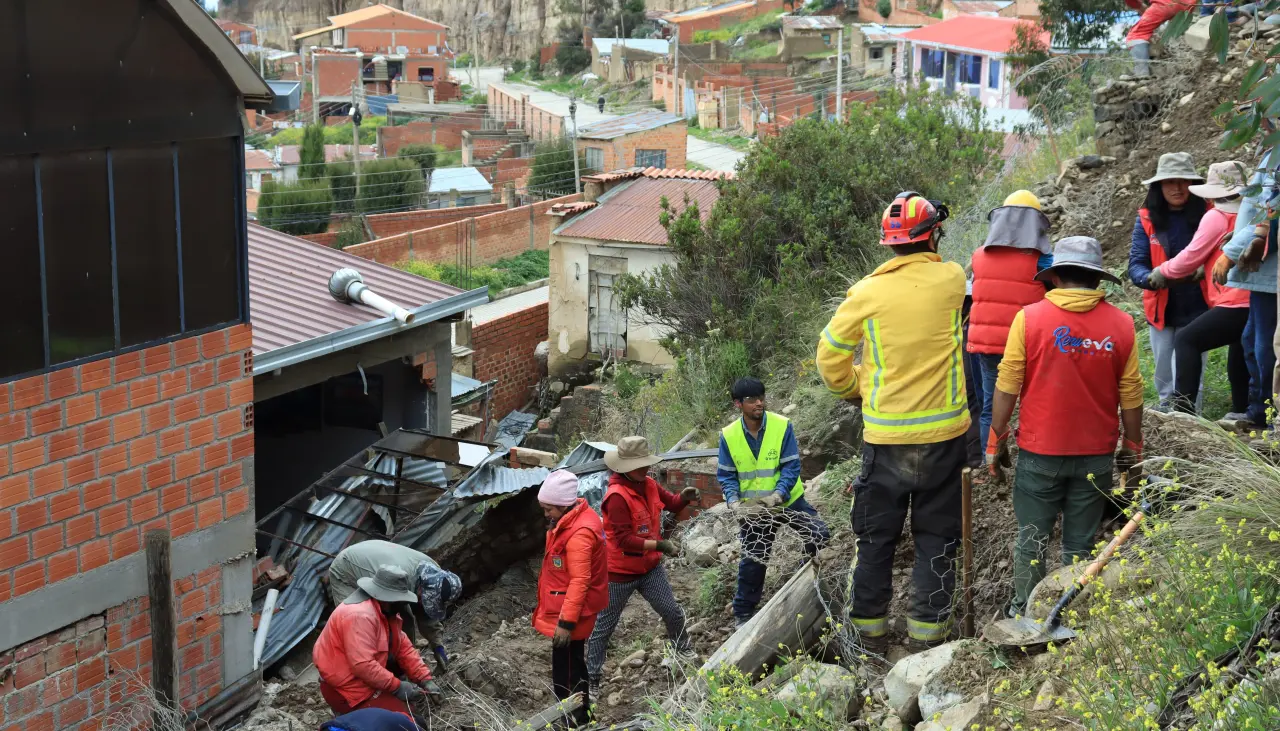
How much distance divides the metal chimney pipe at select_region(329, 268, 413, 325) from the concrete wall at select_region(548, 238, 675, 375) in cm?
1351

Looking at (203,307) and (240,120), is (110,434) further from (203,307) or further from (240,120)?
(240,120)

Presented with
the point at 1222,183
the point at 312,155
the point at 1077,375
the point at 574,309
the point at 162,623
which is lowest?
the point at 574,309

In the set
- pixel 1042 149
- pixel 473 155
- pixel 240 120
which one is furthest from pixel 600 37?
pixel 240 120

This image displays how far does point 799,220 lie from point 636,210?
10.4 metres

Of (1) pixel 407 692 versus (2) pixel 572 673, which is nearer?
(1) pixel 407 692

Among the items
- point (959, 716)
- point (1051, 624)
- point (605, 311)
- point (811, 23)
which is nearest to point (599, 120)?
point (811, 23)

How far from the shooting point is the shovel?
4.69m

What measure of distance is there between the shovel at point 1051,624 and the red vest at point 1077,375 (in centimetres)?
39

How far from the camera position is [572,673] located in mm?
6777

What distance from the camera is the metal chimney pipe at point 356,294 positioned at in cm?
1109

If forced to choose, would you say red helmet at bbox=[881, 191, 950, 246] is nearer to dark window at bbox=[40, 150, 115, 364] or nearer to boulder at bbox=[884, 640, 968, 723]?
boulder at bbox=[884, 640, 968, 723]

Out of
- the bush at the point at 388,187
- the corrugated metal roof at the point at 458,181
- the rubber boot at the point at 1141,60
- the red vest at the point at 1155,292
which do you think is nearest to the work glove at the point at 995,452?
the red vest at the point at 1155,292

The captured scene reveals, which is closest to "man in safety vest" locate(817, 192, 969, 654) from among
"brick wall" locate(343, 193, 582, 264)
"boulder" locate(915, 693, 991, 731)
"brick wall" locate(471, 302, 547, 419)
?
"boulder" locate(915, 693, 991, 731)

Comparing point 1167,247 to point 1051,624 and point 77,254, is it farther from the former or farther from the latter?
point 77,254
